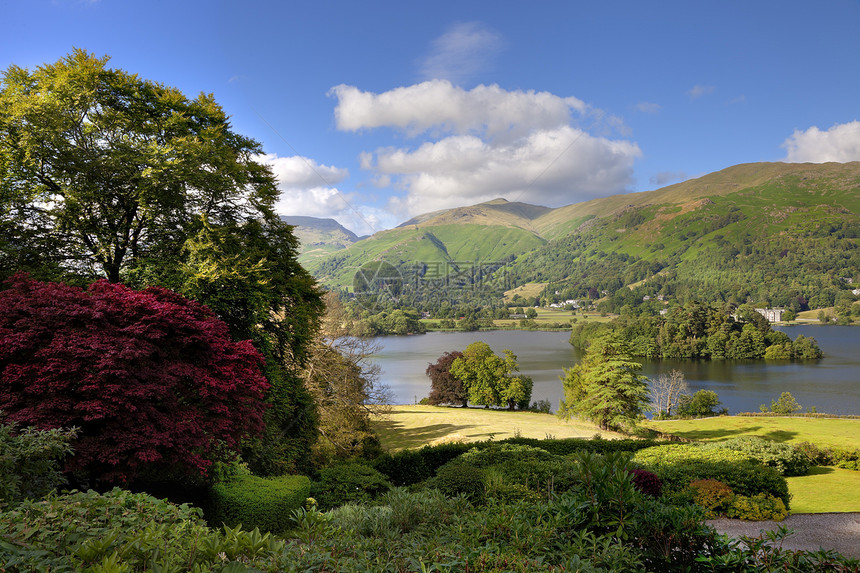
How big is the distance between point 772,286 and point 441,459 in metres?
173

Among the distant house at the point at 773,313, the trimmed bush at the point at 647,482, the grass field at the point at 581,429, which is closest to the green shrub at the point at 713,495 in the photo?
the trimmed bush at the point at 647,482

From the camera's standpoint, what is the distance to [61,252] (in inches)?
535

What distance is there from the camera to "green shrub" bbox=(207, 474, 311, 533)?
9.40m

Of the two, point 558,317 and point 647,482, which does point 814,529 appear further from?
point 558,317

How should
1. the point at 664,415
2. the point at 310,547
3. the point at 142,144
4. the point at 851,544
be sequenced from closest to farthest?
the point at 310,547 → the point at 851,544 → the point at 142,144 → the point at 664,415

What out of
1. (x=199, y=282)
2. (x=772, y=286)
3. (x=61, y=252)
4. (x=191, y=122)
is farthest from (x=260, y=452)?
(x=772, y=286)

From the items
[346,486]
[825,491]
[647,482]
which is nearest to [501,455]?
[346,486]

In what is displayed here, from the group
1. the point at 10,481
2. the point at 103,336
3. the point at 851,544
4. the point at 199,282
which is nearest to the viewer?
the point at 10,481

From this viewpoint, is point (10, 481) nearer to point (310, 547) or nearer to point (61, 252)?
point (310, 547)

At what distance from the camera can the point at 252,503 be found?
31.4 ft

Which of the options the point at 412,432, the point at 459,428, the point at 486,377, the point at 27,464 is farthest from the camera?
the point at 486,377

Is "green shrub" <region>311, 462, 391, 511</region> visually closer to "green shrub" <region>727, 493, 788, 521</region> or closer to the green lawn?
"green shrub" <region>727, 493, 788, 521</region>

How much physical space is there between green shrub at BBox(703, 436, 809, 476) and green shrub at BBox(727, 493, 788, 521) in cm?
430

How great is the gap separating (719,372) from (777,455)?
217 feet
